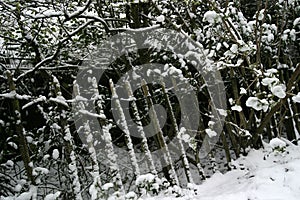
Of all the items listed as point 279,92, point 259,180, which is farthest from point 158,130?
point 279,92

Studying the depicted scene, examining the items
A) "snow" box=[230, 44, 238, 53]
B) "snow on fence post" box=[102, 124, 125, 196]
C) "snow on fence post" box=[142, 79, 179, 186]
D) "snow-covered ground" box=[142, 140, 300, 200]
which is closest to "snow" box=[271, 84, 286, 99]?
"snow" box=[230, 44, 238, 53]

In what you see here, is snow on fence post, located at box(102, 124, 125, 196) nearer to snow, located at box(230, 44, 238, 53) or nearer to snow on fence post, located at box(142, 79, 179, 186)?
snow on fence post, located at box(142, 79, 179, 186)

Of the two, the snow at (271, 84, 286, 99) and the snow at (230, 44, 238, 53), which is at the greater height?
the snow at (230, 44, 238, 53)

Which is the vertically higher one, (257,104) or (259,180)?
(257,104)

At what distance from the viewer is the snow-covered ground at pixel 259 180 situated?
9.93 ft

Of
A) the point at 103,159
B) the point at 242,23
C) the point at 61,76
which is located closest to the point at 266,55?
the point at 242,23

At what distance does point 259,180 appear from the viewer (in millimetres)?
3312

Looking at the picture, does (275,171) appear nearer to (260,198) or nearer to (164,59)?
(260,198)

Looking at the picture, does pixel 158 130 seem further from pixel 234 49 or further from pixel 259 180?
pixel 234 49

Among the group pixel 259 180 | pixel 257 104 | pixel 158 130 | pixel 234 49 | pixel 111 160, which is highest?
pixel 234 49

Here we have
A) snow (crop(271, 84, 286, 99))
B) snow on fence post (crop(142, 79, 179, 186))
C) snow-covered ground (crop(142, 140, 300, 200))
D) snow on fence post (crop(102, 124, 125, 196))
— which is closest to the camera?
snow (crop(271, 84, 286, 99))

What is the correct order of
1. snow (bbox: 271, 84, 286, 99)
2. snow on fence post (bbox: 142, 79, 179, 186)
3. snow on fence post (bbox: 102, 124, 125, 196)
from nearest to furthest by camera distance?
snow (bbox: 271, 84, 286, 99)
snow on fence post (bbox: 102, 124, 125, 196)
snow on fence post (bbox: 142, 79, 179, 186)

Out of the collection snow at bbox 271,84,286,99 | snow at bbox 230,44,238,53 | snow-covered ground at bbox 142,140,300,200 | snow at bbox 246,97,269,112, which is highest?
snow at bbox 230,44,238,53

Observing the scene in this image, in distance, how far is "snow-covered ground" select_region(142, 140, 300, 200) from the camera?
3.03 m
